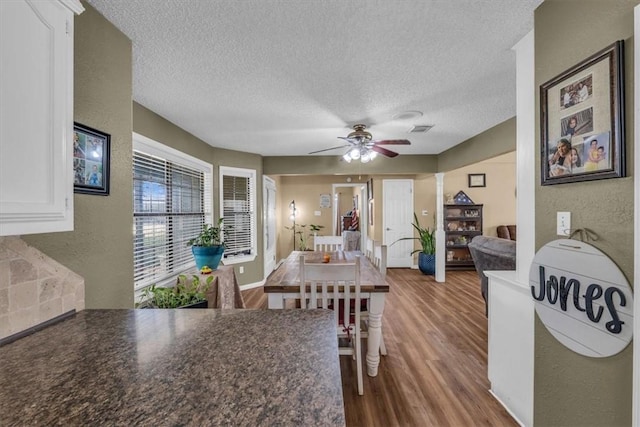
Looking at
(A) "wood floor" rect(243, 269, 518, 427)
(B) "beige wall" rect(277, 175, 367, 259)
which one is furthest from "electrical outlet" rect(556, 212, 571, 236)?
(B) "beige wall" rect(277, 175, 367, 259)

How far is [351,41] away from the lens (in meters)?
1.62

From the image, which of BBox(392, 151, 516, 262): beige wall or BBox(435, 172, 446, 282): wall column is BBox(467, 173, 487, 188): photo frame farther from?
BBox(435, 172, 446, 282): wall column

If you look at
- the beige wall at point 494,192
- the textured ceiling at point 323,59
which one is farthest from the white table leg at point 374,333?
the beige wall at point 494,192

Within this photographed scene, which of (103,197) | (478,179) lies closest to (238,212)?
(103,197)

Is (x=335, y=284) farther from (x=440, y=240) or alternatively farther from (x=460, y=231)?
(x=460, y=231)

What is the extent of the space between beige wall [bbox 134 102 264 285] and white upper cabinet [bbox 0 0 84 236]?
178cm

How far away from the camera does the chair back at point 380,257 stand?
8.09ft

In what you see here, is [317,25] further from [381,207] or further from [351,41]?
[381,207]

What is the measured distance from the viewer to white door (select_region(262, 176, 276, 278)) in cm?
505

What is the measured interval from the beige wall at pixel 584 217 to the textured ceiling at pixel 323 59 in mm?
253

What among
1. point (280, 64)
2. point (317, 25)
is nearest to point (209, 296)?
point (280, 64)

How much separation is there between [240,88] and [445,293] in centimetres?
401

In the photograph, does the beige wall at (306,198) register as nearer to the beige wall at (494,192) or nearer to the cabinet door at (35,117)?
the beige wall at (494,192)

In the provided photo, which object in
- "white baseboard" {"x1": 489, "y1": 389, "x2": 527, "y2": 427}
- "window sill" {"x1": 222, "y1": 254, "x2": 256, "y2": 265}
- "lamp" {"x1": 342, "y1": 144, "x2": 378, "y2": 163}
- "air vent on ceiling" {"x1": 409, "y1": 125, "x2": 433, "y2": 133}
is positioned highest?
"air vent on ceiling" {"x1": 409, "y1": 125, "x2": 433, "y2": 133}
